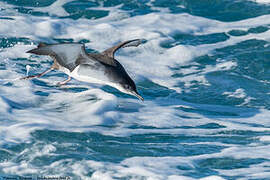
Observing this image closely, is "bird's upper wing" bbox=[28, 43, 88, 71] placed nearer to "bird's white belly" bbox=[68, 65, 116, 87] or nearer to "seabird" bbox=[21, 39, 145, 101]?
"seabird" bbox=[21, 39, 145, 101]

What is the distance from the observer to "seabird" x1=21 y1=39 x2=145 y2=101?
8.23 meters

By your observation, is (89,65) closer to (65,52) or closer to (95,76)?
(95,76)

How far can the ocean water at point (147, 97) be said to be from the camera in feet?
22.9

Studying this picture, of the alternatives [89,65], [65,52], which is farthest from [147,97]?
[65,52]

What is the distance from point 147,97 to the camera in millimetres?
10344

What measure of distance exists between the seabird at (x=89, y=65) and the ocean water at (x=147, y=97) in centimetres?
63

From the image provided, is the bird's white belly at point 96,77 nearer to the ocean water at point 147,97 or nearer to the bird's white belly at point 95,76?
the bird's white belly at point 95,76

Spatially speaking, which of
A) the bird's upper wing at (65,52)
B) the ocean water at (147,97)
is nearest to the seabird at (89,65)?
the bird's upper wing at (65,52)

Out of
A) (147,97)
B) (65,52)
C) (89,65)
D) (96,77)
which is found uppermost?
(65,52)

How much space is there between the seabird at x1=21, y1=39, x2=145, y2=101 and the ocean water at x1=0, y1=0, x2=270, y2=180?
0.63 metres

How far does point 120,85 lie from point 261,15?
25.6ft

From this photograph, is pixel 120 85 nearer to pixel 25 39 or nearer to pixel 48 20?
pixel 25 39

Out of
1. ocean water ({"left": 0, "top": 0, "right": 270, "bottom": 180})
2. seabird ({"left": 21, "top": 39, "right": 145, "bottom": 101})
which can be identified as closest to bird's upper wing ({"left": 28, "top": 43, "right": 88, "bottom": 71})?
seabird ({"left": 21, "top": 39, "right": 145, "bottom": 101})

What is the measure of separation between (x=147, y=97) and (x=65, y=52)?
7.85 ft
